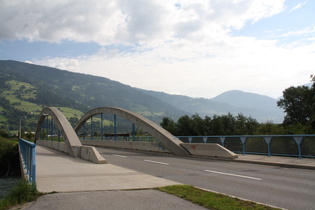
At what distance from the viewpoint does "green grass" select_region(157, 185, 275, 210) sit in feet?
17.1

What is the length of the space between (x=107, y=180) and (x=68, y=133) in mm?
11923

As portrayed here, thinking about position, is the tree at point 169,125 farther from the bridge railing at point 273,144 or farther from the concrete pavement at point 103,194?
the concrete pavement at point 103,194

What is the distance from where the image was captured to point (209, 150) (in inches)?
647

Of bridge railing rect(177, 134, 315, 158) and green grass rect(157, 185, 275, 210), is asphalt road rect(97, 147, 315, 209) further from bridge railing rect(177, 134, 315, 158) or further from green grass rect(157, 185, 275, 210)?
bridge railing rect(177, 134, 315, 158)

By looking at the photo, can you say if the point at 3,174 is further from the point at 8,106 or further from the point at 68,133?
the point at 8,106

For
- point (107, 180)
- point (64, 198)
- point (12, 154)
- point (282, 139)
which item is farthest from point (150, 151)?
point (12, 154)

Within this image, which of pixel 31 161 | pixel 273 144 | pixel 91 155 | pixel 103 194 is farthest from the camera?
pixel 273 144

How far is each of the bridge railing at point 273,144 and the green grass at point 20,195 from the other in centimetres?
1193

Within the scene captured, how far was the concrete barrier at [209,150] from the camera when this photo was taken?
15234mm

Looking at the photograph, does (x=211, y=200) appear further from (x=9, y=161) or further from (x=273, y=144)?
(x=9, y=161)

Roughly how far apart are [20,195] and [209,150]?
1206 cm

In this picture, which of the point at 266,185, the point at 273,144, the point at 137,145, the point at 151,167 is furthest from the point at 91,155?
the point at 137,145

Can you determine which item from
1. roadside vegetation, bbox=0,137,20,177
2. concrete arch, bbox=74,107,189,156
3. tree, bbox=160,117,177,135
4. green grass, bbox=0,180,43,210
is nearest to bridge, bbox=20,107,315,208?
concrete arch, bbox=74,107,189,156

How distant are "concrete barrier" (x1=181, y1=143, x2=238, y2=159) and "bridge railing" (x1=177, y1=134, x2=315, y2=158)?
62.8 inches
